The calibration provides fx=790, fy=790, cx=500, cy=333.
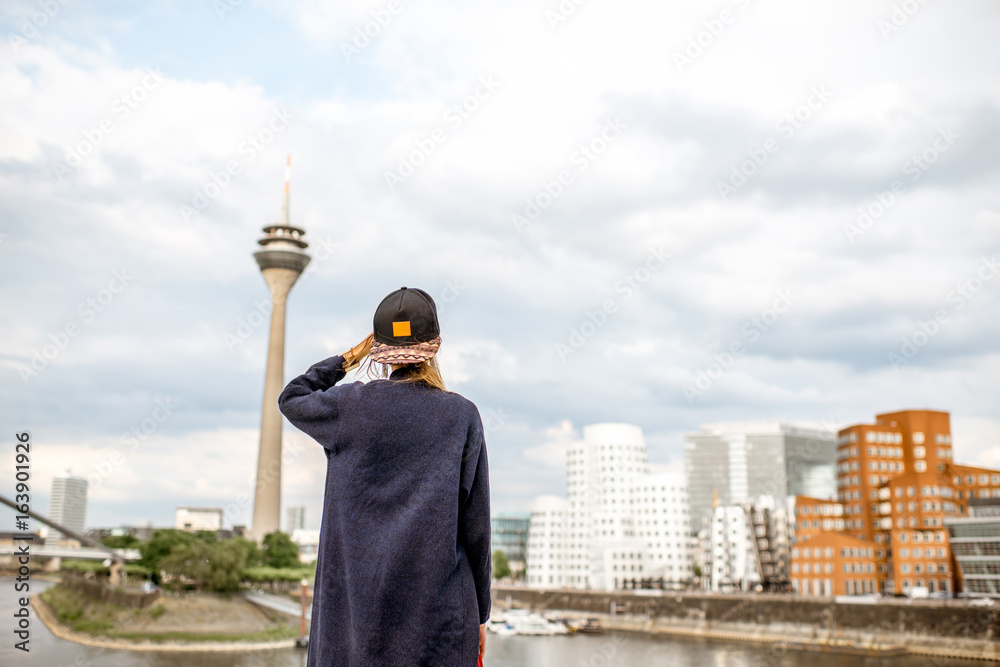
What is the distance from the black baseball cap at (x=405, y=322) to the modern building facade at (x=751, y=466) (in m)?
116

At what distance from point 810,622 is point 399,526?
200 feet

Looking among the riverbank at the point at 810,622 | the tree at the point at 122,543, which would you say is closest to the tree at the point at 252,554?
the tree at the point at 122,543

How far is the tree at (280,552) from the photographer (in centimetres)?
6900

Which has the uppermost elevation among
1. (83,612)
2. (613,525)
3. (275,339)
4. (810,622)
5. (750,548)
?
(275,339)

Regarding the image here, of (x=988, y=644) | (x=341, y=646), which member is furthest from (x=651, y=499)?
(x=341, y=646)

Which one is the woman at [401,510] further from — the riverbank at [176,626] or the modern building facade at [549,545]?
the modern building facade at [549,545]

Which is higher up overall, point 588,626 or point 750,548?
point 750,548

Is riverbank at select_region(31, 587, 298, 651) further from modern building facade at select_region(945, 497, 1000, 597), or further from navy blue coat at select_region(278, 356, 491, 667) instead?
navy blue coat at select_region(278, 356, 491, 667)

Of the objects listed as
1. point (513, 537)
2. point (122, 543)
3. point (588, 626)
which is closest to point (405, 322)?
point (588, 626)

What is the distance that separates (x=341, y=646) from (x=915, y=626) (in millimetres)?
57492

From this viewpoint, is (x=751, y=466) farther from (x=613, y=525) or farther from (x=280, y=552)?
(x=280, y=552)

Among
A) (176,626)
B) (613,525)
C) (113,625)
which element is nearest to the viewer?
(113,625)

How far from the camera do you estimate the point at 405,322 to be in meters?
2.48

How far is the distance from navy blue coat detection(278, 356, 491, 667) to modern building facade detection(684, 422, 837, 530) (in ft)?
381
